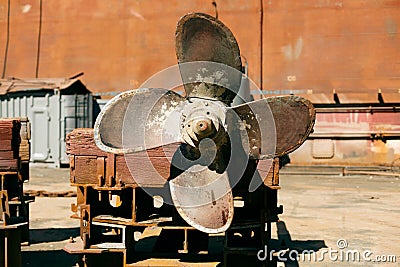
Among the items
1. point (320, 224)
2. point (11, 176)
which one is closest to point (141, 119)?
point (11, 176)

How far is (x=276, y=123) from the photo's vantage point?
5742 millimetres

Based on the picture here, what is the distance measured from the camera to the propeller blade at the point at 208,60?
5840 millimetres

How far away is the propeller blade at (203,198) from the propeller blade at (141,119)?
442mm

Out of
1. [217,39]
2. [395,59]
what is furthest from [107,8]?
[217,39]

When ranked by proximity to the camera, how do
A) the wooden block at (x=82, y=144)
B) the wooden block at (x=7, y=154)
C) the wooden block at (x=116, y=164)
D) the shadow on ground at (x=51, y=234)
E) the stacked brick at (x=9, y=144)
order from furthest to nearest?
the shadow on ground at (x=51, y=234)
the wooden block at (x=7, y=154)
the stacked brick at (x=9, y=144)
the wooden block at (x=82, y=144)
the wooden block at (x=116, y=164)

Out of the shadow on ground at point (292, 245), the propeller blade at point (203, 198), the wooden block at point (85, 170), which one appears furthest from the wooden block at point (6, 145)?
the shadow on ground at point (292, 245)

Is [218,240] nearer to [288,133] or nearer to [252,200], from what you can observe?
[252,200]

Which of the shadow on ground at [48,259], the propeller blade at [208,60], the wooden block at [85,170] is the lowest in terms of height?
the shadow on ground at [48,259]

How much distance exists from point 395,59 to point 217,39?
15.4m

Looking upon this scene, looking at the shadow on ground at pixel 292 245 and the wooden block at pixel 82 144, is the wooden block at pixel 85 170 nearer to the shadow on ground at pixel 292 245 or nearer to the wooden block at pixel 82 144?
the wooden block at pixel 82 144

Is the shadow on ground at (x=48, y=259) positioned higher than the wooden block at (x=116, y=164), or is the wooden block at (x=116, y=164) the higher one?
the wooden block at (x=116, y=164)

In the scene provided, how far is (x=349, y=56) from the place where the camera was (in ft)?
65.2

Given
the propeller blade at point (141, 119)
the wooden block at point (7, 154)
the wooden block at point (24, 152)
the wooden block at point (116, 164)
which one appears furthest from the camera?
the wooden block at point (24, 152)

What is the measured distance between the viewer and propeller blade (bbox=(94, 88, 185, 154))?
5.62 m
